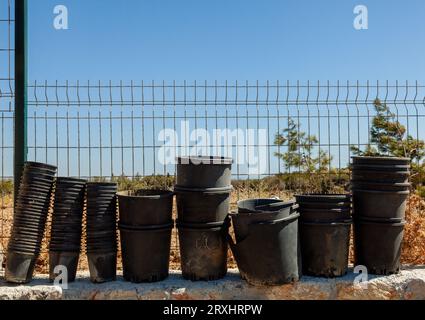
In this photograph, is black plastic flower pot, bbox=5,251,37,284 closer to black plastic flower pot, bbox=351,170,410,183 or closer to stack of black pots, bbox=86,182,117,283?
stack of black pots, bbox=86,182,117,283

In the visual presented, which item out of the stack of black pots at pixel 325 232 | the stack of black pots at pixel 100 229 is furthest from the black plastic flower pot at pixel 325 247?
the stack of black pots at pixel 100 229

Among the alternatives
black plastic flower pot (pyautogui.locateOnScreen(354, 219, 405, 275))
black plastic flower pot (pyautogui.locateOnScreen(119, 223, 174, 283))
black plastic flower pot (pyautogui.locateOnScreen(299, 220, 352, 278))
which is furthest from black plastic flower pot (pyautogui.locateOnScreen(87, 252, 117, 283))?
black plastic flower pot (pyautogui.locateOnScreen(354, 219, 405, 275))

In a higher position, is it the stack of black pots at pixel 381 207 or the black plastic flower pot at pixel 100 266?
the stack of black pots at pixel 381 207

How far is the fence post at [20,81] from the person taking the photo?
5012mm

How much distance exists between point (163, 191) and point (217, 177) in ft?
2.09

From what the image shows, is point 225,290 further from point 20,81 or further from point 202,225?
point 20,81

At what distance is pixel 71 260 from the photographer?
4.38 metres

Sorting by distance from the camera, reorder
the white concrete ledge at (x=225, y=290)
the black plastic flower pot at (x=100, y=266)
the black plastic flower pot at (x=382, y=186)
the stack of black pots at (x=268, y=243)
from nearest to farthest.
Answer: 1. the stack of black pots at (x=268, y=243)
2. the white concrete ledge at (x=225, y=290)
3. the black plastic flower pot at (x=100, y=266)
4. the black plastic flower pot at (x=382, y=186)

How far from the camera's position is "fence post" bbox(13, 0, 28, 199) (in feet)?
16.4

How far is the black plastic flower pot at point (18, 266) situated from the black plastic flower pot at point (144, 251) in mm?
962

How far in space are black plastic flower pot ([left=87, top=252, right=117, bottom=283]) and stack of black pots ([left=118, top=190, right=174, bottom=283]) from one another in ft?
0.53

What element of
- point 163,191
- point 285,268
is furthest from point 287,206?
point 163,191

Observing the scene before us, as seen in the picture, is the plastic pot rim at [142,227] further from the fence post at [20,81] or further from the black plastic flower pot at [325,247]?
the fence post at [20,81]
